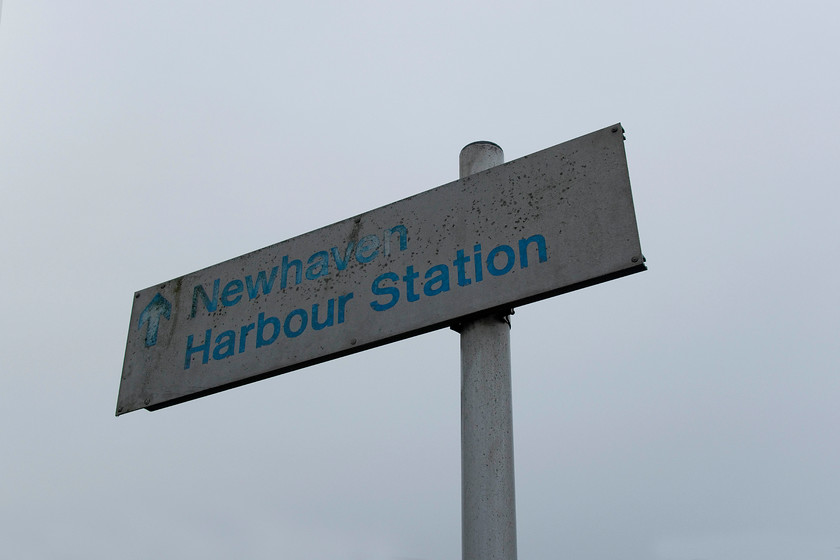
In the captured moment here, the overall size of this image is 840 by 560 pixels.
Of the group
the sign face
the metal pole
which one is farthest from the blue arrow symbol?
the metal pole

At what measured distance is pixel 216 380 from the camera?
3.11m

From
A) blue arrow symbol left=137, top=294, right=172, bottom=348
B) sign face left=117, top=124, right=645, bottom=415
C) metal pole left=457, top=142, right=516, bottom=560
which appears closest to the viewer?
metal pole left=457, top=142, right=516, bottom=560

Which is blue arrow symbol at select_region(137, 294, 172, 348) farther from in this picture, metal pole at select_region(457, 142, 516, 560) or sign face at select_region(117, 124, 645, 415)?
metal pole at select_region(457, 142, 516, 560)

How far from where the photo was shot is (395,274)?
287 centimetres

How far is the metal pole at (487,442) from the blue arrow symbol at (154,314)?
139 cm

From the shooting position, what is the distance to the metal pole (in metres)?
2.31

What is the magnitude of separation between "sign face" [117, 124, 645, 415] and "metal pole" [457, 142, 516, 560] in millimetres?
99

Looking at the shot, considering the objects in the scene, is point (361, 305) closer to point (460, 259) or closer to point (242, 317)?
point (460, 259)

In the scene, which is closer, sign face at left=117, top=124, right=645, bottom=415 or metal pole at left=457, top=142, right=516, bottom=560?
metal pole at left=457, top=142, right=516, bottom=560

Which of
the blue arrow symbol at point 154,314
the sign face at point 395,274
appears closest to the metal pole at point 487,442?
the sign face at point 395,274

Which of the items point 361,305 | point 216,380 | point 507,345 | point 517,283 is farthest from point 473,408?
point 216,380

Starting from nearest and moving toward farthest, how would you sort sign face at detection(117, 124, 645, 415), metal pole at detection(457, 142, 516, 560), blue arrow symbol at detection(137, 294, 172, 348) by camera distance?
metal pole at detection(457, 142, 516, 560)
sign face at detection(117, 124, 645, 415)
blue arrow symbol at detection(137, 294, 172, 348)

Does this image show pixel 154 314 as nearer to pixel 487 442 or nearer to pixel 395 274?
pixel 395 274

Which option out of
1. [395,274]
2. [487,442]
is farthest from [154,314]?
[487,442]
